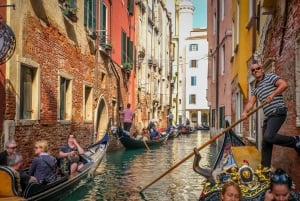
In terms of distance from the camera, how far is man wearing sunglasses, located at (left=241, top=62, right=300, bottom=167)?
411cm

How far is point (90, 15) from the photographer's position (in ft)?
36.4

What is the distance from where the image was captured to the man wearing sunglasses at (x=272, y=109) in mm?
4109

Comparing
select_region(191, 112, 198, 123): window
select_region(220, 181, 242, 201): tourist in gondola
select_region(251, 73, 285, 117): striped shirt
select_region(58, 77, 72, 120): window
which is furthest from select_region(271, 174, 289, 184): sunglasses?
select_region(191, 112, 198, 123): window

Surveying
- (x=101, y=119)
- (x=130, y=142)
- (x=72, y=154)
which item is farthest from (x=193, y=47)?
(x=72, y=154)

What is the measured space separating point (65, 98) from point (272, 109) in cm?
608

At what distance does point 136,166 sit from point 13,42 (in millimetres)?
5018

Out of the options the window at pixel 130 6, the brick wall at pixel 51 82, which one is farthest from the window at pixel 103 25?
the window at pixel 130 6

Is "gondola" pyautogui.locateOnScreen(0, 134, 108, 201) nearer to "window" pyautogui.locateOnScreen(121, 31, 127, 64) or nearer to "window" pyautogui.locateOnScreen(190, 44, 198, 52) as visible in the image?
"window" pyautogui.locateOnScreen(121, 31, 127, 64)

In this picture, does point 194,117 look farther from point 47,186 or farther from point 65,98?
point 47,186

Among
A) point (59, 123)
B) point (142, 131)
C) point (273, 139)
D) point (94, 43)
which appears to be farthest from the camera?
point (142, 131)

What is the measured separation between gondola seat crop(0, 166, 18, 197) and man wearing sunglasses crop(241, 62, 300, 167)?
223 cm

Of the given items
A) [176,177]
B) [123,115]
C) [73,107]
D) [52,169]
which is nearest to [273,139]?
[52,169]

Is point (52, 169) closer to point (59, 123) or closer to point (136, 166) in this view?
point (59, 123)

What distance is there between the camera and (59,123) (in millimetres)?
8914
